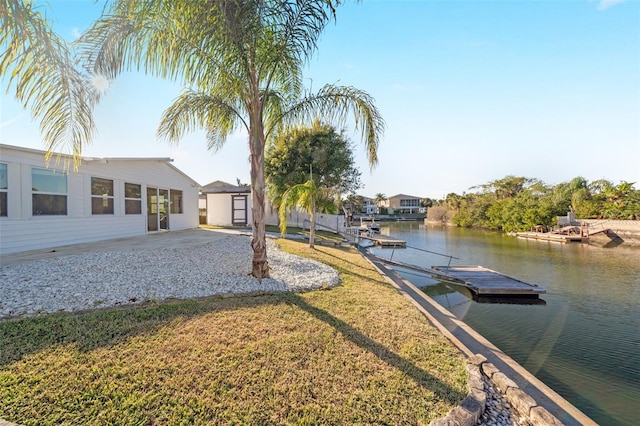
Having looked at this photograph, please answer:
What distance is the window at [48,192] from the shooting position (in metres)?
8.02

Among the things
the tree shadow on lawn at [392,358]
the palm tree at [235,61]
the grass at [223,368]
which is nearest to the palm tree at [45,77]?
the palm tree at [235,61]

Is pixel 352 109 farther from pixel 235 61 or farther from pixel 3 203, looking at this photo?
pixel 3 203

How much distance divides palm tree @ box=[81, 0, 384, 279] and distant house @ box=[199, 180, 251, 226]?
14.0 metres

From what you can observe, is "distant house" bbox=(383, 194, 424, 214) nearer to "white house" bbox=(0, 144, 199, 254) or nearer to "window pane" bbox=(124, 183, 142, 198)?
"white house" bbox=(0, 144, 199, 254)

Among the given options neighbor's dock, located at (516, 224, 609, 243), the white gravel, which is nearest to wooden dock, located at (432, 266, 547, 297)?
the white gravel

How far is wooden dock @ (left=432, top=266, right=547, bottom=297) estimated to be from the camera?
9.05 metres

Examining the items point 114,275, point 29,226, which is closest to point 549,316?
point 114,275

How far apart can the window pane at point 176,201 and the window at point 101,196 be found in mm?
3620

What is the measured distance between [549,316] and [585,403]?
175 inches

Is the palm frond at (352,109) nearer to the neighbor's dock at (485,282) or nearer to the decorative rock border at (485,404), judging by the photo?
the decorative rock border at (485,404)

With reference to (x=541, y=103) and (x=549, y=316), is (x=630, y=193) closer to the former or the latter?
(x=541, y=103)

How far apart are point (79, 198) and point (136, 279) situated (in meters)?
6.18

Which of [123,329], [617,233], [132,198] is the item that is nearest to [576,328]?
[123,329]

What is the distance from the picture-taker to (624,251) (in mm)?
18609
